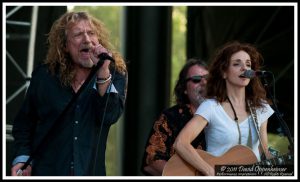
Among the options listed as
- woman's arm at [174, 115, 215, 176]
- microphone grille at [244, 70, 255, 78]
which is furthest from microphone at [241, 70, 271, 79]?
woman's arm at [174, 115, 215, 176]

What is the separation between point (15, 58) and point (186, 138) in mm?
1798

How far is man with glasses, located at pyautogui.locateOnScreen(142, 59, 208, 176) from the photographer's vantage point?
4039 mm

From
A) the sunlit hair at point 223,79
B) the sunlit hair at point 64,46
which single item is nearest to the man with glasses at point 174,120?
the sunlit hair at point 223,79

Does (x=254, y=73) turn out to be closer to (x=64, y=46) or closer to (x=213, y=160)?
(x=213, y=160)

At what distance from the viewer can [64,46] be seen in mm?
3586

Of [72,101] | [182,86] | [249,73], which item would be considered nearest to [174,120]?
[182,86]

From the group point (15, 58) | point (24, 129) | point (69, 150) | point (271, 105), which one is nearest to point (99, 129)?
point (69, 150)

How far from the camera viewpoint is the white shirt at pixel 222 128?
355 centimetres

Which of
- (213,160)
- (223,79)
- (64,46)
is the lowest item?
(213,160)

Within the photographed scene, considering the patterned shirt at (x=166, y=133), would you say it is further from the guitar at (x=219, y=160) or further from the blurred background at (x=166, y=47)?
the blurred background at (x=166, y=47)

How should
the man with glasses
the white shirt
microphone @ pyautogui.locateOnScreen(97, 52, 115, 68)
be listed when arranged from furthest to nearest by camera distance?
the man with glasses, the white shirt, microphone @ pyautogui.locateOnScreen(97, 52, 115, 68)

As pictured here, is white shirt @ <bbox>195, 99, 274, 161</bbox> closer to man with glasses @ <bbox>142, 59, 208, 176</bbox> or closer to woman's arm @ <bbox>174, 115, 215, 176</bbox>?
woman's arm @ <bbox>174, 115, 215, 176</bbox>

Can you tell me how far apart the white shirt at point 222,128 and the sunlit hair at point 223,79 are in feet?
0.17

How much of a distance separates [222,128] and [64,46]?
3.00ft
